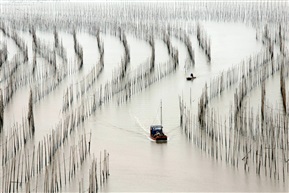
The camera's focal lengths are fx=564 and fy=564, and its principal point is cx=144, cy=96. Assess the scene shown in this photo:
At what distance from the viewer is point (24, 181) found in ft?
16.4

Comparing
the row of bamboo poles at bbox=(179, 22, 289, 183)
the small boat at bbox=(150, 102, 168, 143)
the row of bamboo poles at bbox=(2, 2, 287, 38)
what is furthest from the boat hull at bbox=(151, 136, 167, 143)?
the row of bamboo poles at bbox=(2, 2, 287, 38)

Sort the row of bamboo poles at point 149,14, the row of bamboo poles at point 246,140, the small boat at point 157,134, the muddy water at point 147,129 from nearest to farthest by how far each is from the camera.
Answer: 1. the muddy water at point 147,129
2. the row of bamboo poles at point 246,140
3. the small boat at point 157,134
4. the row of bamboo poles at point 149,14

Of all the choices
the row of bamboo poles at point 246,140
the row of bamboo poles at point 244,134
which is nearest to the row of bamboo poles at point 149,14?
the row of bamboo poles at point 244,134

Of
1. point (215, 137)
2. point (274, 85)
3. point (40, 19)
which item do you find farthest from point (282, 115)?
point (40, 19)

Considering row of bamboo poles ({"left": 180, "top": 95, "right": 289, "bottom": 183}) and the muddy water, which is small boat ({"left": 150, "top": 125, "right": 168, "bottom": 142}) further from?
row of bamboo poles ({"left": 180, "top": 95, "right": 289, "bottom": 183})

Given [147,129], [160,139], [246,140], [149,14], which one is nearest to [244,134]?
[246,140]

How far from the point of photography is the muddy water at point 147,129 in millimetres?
5137

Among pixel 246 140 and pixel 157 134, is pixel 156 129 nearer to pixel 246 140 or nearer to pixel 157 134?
pixel 157 134

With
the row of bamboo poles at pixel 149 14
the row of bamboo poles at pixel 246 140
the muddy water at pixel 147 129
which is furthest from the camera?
the row of bamboo poles at pixel 149 14

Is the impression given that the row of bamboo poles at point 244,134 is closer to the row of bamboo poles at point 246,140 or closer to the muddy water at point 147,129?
the row of bamboo poles at point 246,140

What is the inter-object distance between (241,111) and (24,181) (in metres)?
2.81

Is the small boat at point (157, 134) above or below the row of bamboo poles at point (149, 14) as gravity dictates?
below

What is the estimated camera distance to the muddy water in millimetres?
5137

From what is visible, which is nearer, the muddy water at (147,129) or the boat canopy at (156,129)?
the muddy water at (147,129)
